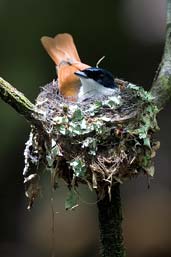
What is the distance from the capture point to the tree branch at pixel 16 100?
6.24 ft

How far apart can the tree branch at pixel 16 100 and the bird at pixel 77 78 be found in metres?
0.70

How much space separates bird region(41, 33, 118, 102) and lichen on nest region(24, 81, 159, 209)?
30 centimetres

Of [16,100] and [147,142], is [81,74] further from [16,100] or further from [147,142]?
[16,100]

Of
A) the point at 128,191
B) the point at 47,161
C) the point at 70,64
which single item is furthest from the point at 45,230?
the point at 47,161

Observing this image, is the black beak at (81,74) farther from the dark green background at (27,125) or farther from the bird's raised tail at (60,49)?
the dark green background at (27,125)

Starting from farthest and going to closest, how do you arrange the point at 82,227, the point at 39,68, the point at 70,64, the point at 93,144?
1. the point at 82,227
2. the point at 39,68
3. the point at 70,64
4. the point at 93,144

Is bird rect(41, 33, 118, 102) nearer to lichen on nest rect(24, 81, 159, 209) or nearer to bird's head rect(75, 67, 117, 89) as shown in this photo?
bird's head rect(75, 67, 117, 89)

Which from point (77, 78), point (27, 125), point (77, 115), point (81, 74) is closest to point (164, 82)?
point (77, 115)

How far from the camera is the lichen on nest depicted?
221 cm

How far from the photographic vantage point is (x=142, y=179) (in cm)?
500

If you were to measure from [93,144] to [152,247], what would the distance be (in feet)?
9.27

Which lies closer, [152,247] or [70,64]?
[70,64]

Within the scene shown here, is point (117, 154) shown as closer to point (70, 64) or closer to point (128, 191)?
point (70, 64)

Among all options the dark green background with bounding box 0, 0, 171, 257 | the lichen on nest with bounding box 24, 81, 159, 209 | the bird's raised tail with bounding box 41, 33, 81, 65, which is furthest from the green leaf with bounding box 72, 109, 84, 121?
the dark green background with bounding box 0, 0, 171, 257
